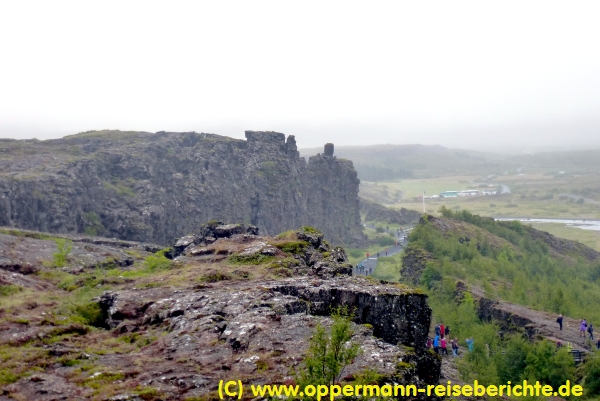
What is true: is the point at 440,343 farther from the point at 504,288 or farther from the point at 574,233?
the point at 574,233

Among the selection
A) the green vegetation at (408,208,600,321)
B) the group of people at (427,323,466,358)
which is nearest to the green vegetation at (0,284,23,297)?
the group of people at (427,323,466,358)

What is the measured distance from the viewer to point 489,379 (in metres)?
37.9

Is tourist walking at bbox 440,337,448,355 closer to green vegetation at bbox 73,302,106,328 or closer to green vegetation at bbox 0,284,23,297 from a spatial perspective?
green vegetation at bbox 73,302,106,328

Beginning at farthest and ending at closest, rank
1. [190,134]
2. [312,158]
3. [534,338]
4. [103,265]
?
[312,158], [190,134], [103,265], [534,338]

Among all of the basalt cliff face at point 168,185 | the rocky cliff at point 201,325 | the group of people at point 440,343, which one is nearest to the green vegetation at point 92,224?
the basalt cliff face at point 168,185

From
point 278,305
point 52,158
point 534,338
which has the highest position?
point 52,158

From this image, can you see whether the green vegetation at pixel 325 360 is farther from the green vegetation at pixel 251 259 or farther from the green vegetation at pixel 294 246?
the green vegetation at pixel 294 246

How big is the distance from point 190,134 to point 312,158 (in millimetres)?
37898

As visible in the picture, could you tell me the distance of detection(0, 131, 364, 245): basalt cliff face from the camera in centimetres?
8894

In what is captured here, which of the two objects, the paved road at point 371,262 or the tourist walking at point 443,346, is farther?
the paved road at point 371,262

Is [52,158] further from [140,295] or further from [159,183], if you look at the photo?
[140,295]

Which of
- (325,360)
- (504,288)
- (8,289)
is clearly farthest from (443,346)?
(504,288)

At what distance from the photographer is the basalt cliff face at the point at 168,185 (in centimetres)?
8894

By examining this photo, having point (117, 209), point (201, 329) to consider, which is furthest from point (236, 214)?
point (201, 329)
